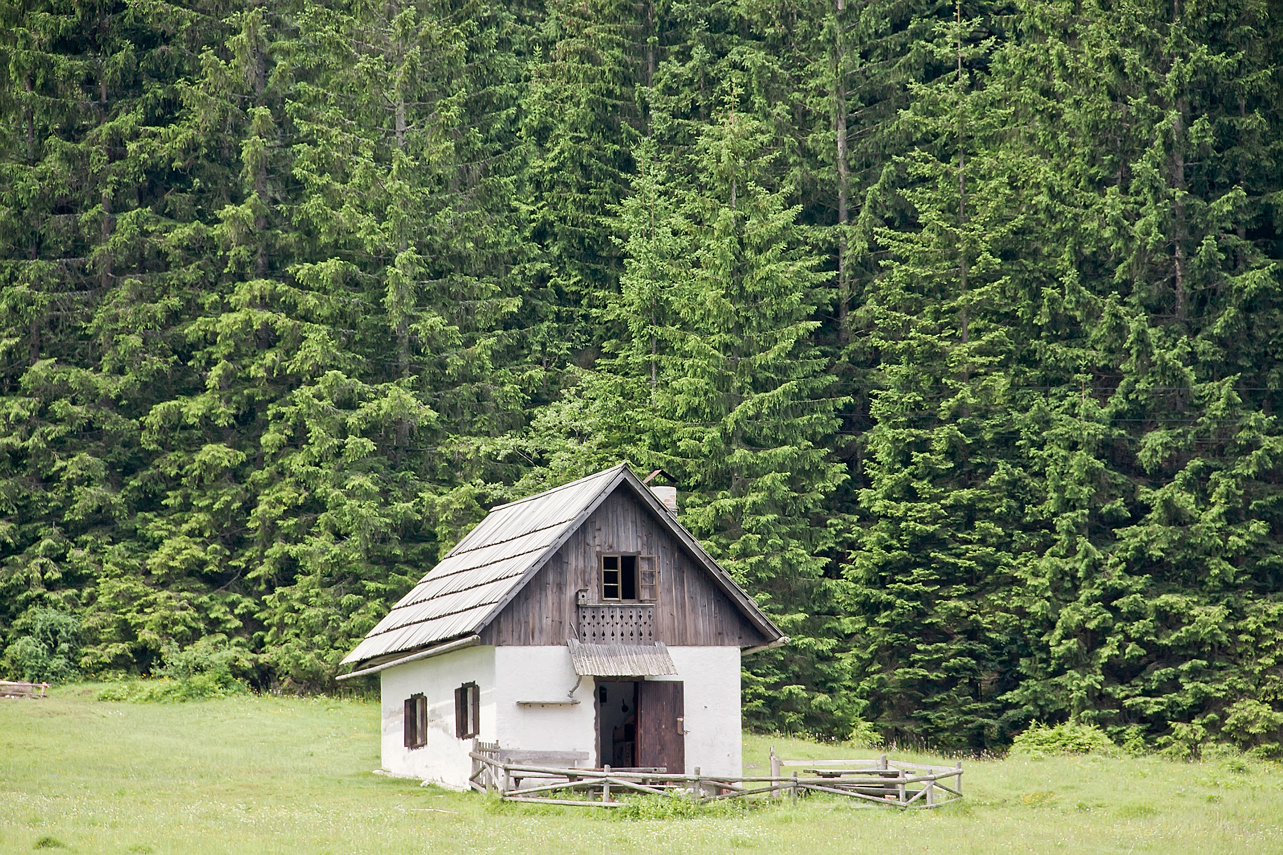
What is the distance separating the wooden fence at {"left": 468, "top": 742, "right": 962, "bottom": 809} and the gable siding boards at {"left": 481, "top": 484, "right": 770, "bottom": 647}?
8.68 feet

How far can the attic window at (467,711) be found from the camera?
3055 cm

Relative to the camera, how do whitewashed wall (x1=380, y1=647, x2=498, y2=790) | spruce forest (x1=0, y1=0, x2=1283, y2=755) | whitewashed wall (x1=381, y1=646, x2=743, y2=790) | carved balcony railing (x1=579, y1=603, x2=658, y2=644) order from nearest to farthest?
1. whitewashed wall (x1=381, y1=646, x2=743, y2=790)
2. whitewashed wall (x1=380, y1=647, x2=498, y2=790)
3. carved balcony railing (x1=579, y1=603, x2=658, y2=644)
4. spruce forest (x1=0, y1=0, x2=1283, y2=755)

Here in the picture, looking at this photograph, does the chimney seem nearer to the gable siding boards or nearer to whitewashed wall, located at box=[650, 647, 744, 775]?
the gable siding boards

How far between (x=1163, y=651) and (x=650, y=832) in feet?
84.2

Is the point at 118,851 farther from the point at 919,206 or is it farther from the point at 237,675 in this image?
the point at 919,206

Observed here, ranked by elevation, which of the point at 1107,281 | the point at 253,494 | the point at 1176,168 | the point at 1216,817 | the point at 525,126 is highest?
the point at 525,126

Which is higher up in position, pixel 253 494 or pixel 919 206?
pixel 919 206

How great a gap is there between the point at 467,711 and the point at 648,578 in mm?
4531

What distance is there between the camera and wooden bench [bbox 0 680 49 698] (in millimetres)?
44219

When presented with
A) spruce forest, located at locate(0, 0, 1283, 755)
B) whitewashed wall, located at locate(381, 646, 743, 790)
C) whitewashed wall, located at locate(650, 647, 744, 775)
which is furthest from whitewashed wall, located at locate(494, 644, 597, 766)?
spruce forest, located at locate(0, 0, 1283, 755)

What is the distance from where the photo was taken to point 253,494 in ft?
175

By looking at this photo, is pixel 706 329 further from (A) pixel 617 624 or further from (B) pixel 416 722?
(A) pixel 617 624

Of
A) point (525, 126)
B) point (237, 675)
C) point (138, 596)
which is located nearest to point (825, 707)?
point (237, 675)

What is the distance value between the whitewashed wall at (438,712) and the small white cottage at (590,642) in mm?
57
